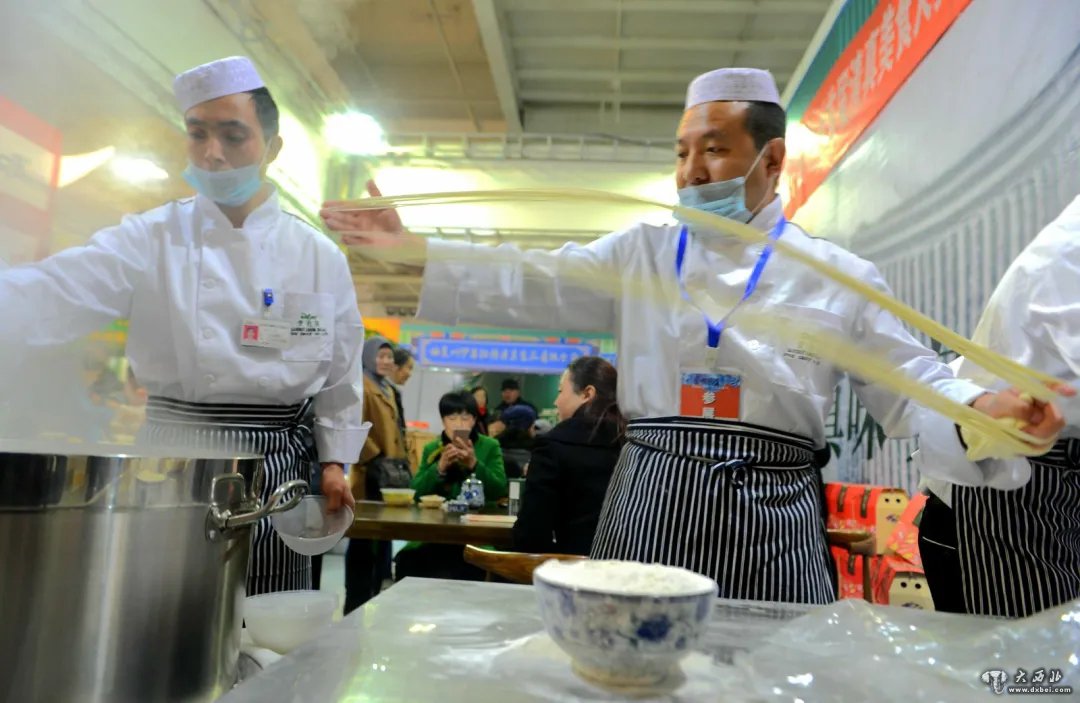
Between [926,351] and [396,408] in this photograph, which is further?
[396,408]

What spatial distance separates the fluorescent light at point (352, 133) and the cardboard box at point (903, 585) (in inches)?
Answer: 135

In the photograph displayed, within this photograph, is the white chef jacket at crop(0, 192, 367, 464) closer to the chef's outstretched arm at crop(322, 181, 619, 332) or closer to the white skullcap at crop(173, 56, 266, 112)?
the white skullcap at crop(173, 56, 266, 112)

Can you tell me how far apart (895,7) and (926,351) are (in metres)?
2.22

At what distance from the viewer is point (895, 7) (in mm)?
2701

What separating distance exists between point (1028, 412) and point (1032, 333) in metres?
0.37

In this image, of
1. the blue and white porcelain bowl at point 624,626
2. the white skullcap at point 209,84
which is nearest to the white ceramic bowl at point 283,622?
the blue and white porcelain bowl at point 624,626

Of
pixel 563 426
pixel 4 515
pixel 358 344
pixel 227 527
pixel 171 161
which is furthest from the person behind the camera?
pixel 171 161

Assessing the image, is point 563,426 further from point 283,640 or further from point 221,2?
point 221,2

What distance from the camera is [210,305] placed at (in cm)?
129

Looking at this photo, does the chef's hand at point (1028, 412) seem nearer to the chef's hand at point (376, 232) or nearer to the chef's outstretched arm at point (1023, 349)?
the chef's outstretched arm at point (1023, 349)

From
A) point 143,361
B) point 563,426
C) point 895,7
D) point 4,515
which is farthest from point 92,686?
point 895,7

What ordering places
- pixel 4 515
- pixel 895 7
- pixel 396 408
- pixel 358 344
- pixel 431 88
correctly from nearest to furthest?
1. pixel 4 515
2. pixel 358 344
3. pixel 895 7
4. pixel 396 408
5. pixel 431 88

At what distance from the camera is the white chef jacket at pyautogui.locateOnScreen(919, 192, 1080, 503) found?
3.39ft

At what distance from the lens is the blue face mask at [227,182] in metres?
1.30
